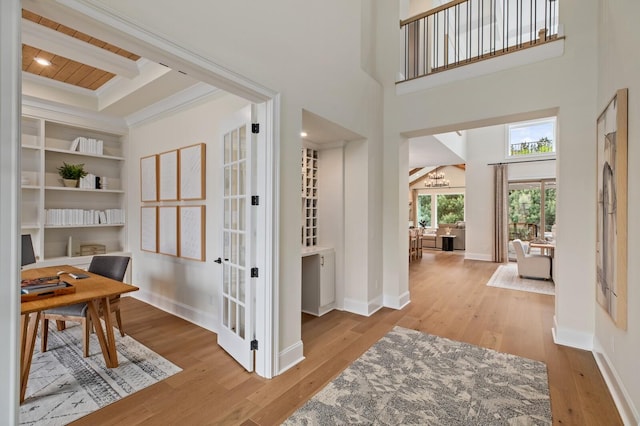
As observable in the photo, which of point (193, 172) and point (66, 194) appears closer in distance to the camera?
point (193, 172)

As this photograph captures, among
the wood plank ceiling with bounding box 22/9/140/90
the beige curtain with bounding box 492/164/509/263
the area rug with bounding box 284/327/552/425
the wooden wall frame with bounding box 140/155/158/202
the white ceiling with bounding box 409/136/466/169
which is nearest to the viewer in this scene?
the area rug with bounding box 284/327/552/425

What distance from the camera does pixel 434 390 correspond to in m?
2.34

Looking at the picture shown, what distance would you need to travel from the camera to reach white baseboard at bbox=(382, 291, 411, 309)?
14.0 ft

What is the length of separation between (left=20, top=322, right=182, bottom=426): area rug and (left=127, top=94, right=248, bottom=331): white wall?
79 cm

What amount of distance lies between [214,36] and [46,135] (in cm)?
389

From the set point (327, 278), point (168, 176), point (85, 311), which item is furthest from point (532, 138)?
point (85, 311)

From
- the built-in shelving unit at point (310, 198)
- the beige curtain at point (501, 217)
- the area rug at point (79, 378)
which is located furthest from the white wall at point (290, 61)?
the beige curtain at point (501, 217)

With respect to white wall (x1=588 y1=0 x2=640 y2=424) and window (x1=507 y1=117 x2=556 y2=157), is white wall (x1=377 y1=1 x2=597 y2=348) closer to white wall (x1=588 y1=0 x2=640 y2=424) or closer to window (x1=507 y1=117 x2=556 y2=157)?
white wall (x1=588 y1=0 x2=640 y2=424)

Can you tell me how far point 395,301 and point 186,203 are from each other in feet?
10.4

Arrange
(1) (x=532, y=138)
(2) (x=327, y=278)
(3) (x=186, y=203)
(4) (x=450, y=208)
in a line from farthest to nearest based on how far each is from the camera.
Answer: (4) (x=450, y=208), (1) (x=532, y=138), (2) (x=327, y=278), (3) (x=186, y=203)

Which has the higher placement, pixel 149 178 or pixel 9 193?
pixel 149 178

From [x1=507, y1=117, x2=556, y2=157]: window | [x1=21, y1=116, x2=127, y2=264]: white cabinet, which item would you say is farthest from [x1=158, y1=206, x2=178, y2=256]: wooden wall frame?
[x1=507, y1=117, x2=556, y2=157]: window

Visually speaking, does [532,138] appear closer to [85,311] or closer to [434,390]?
[434,390]

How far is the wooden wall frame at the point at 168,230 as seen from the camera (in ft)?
12.9
